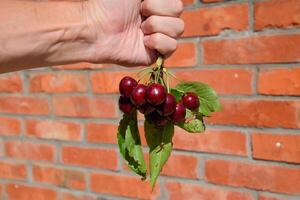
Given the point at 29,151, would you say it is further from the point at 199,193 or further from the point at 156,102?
the point at 156,102

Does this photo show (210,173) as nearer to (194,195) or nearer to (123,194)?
(194,195)

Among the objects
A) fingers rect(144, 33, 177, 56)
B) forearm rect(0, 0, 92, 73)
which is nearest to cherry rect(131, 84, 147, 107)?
fingers rect(144, 33, 177, 56)

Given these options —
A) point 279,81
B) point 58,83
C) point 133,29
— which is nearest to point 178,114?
point 133,29

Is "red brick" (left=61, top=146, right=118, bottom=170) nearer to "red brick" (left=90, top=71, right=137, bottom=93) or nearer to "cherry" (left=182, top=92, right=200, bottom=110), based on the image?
"red brick" (left=90, top=71, right=137, bottom=93)

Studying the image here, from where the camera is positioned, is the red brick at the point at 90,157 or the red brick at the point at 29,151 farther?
the red brick at the point at 29,151

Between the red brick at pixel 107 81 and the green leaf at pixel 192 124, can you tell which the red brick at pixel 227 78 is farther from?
the green leaf at pixel 192 124

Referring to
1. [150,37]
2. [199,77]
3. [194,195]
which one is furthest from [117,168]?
[150,37]

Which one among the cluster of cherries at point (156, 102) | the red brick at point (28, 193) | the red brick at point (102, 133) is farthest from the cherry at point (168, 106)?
the red brick at point (28, 193)
